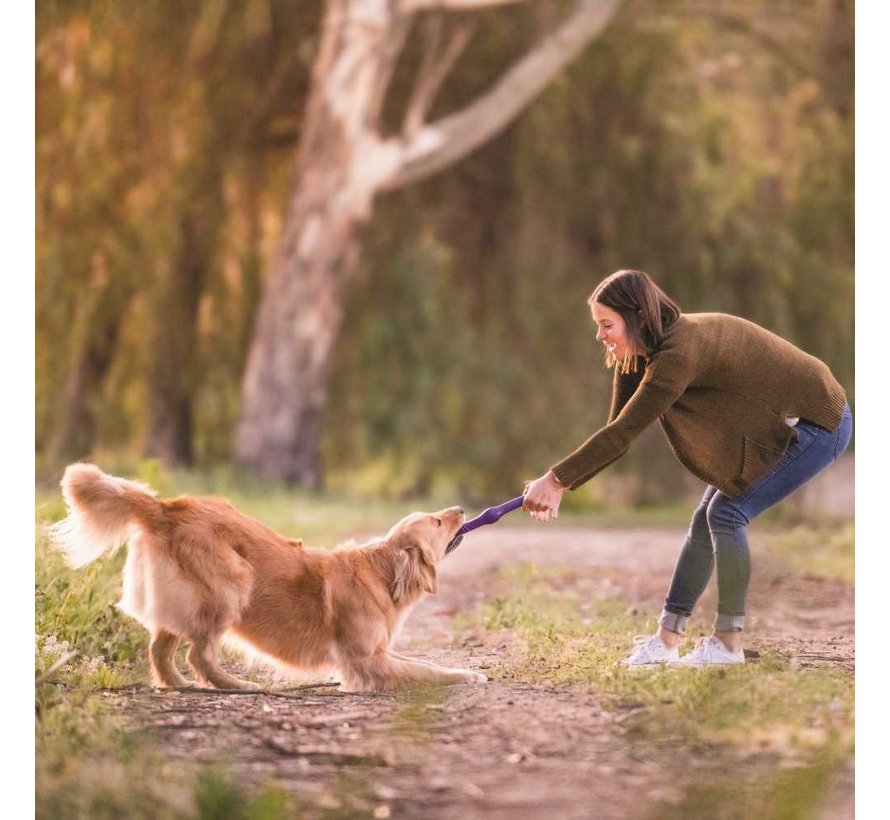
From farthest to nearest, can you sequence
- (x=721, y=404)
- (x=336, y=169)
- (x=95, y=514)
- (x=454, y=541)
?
(x=336, y=169)
(x=454, y=541)
(x=721, y=404)
(x=95, y=514)

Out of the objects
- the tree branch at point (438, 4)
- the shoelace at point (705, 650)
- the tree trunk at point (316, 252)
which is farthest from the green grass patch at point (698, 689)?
the tree branch at point (438, 4)

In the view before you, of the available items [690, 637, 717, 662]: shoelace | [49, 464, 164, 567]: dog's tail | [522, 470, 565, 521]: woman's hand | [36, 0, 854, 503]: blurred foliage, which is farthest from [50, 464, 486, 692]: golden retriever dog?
[36, 0, 854, 503]: blurred foliage

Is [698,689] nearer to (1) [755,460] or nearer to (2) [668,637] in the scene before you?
(2) [668,637]

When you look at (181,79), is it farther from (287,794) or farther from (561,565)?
(287,794)

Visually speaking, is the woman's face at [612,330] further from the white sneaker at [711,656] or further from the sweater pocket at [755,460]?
the white sneaker at [711,656]

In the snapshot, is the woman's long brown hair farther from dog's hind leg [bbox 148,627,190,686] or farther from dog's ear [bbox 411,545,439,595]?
dog's hind leg [bbox 148,627,190,686]

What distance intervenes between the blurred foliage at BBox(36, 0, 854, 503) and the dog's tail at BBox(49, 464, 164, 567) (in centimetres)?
751

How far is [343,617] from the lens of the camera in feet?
15.0

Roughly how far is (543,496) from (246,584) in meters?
1.10

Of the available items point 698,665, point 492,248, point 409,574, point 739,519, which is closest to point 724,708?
point 698,665

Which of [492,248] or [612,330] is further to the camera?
[492,248]

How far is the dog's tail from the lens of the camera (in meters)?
4.36

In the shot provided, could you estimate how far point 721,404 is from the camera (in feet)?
15.2
